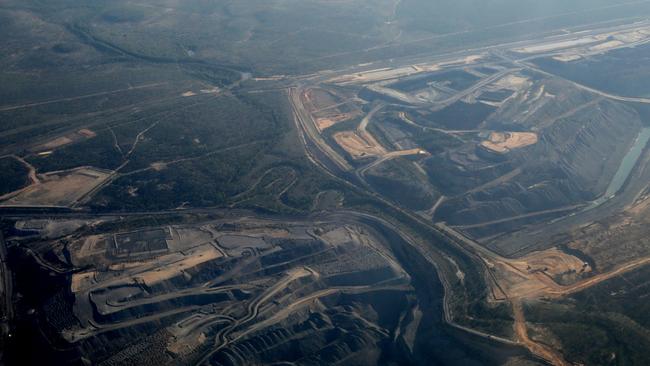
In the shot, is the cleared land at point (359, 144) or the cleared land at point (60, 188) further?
the cleared land at point (359, 144)

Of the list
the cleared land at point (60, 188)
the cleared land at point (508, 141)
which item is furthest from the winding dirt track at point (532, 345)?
the cleared land at point (60, 188)

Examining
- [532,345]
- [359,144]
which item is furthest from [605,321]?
[359,144]

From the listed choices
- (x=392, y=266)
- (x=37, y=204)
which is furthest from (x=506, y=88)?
(x=37, y=204)

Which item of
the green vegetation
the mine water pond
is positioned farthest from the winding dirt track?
the mine water pond

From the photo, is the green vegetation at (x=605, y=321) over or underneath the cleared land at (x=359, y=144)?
underneath

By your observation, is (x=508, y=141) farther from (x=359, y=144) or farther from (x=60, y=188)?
(x=60, y=188)

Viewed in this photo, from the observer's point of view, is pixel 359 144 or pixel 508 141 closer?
pixel 359 144

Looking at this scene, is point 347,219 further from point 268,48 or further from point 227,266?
point 268,48

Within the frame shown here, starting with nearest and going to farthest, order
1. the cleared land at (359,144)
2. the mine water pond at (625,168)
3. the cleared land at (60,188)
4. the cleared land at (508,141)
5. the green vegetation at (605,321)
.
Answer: the green vegetation at (605,321) < the cleared land at (60,188) < the mine water pond at (625,168) < the cleared land at (359,144) < the cleared land at (508,141)

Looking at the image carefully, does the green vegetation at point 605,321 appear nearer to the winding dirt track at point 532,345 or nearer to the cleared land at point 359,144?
the winding dirt track at point 532,345
